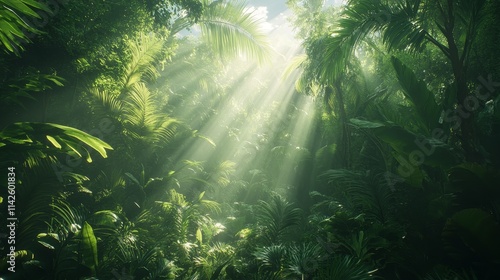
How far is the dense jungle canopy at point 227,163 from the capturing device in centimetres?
256

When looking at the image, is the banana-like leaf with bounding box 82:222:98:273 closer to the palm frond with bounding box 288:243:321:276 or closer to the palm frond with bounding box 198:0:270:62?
the palm frond with bounding box 288:243:321:276

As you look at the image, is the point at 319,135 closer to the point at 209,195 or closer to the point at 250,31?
the point at 209,195

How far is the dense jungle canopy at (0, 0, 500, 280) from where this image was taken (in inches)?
101

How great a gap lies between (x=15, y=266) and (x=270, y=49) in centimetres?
533

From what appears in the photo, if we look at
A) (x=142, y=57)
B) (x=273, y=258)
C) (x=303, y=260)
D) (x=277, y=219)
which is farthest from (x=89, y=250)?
(x=142, y=57)

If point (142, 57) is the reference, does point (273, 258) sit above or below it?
below

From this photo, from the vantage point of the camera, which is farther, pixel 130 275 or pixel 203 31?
pixel 203 31

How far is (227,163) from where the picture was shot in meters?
6.96

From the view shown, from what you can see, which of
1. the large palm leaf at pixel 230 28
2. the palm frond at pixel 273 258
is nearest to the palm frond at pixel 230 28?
the large palm leaf at pixel 230 28

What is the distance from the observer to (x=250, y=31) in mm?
5527

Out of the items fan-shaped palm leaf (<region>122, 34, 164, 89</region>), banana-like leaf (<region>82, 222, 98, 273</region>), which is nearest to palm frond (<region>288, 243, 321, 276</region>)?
banana-like leaf (<region>82, 222, 98, 273</region>)

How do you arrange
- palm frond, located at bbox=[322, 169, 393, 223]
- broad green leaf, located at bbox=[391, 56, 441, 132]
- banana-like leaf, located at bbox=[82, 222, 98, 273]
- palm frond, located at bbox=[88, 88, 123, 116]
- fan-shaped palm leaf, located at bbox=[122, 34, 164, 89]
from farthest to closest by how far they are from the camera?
fan-shaped palm leaf, located at bbox=[122, 34, 164, 89], palm frond, located at bbox=[88, 88, 123, 116], palm frond, located at bbox=[322, 169, 393, 223], broad green leaf, located at bbox=[391, 56, 441, 132], banana-like leaf, located at bbox=[82, 222, 98, 273]

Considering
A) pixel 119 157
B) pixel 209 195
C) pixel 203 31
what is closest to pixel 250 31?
pixel 203 31

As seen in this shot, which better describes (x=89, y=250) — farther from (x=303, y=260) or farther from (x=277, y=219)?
(x=277, y=219)
